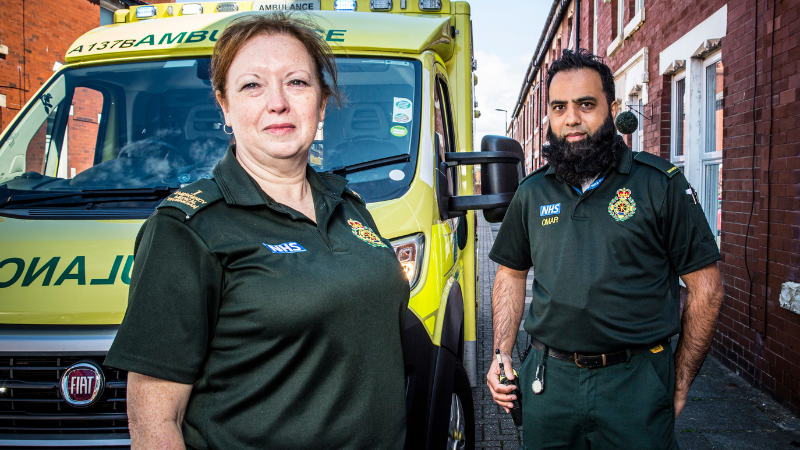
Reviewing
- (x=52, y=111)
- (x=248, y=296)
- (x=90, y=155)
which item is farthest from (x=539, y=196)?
(x=52, y=111)

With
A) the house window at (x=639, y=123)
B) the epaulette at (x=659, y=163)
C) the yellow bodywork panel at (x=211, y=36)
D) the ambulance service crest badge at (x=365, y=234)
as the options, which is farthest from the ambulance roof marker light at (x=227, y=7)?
the house window at (x=639, y=123)

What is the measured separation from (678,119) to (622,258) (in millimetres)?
6221

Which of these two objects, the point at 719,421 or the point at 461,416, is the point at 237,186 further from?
the point at 719,421

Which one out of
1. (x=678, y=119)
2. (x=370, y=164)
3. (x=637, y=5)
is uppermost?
(x=637, y=5)

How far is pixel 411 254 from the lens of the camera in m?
2.43

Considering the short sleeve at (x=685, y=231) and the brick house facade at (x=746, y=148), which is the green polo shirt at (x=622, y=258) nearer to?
the short sleeve at (x=685, y=231)

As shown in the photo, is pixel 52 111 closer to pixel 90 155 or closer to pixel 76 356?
pixel 90 155

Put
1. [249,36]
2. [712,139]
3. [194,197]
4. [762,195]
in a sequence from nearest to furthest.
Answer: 1. [194,197]
2. [249,36]
3. [762,195]
4. [712,139]

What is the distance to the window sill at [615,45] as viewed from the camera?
33.4 ft

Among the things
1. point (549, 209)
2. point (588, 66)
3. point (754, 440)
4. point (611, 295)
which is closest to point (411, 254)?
point (549, 209)

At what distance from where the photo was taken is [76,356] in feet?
6.39

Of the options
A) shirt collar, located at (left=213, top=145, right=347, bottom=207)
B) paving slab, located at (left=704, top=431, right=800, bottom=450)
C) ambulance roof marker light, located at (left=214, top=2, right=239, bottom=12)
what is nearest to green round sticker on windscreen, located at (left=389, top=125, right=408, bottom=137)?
shirt collar, located at (left=213, top=145, right=347, bottom=207)

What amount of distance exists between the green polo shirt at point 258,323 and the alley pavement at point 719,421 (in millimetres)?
2581

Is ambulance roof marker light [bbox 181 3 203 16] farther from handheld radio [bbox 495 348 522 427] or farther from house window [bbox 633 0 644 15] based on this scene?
house window [bbox 633 0 644 15]
